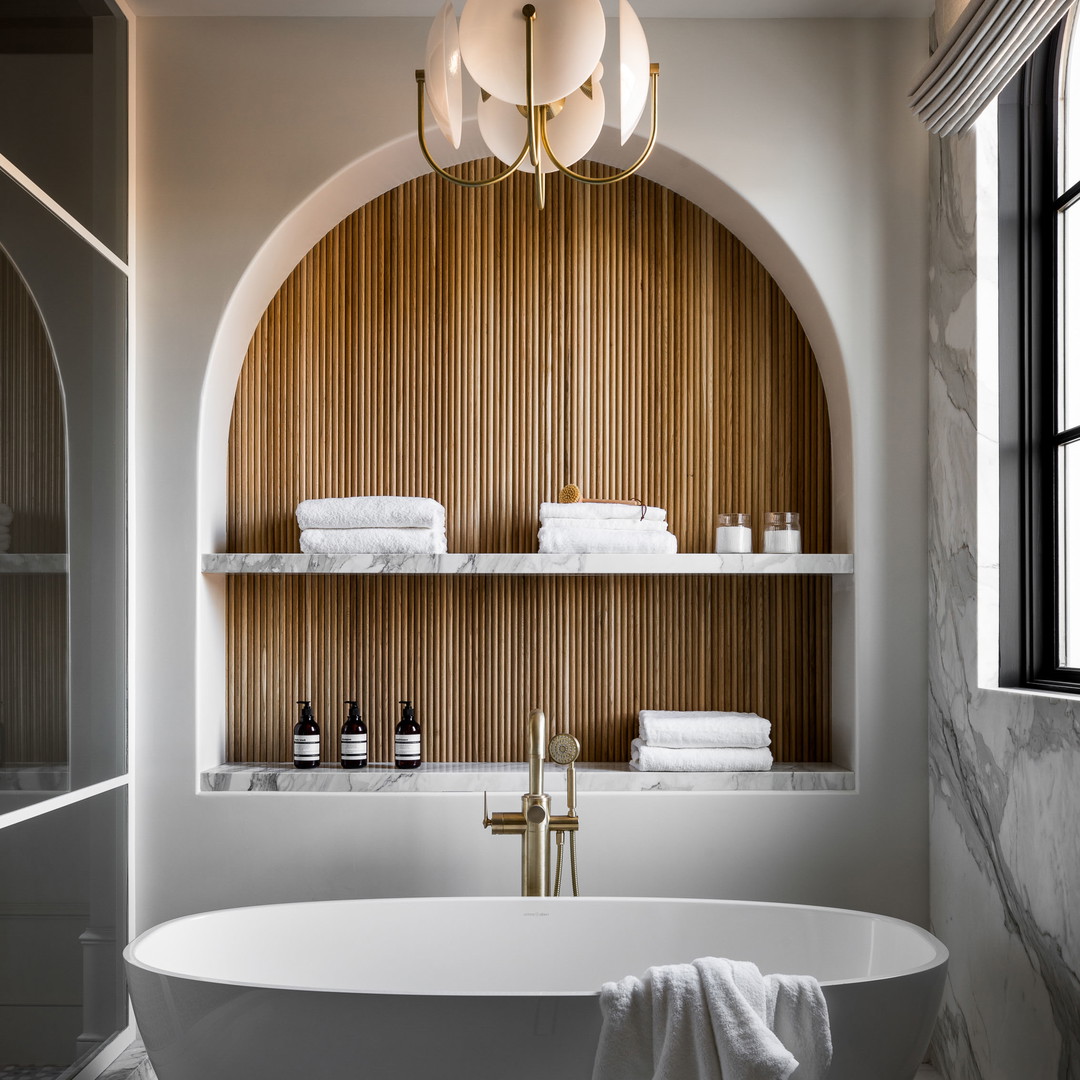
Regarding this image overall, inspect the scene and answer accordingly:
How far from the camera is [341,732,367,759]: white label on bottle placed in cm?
273

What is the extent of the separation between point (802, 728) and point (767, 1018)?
1.25m

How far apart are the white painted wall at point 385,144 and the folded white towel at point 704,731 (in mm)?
142

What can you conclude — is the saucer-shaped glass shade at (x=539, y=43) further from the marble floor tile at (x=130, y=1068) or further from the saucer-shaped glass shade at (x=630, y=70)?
the marble floor tile at (x=130, y=1068)

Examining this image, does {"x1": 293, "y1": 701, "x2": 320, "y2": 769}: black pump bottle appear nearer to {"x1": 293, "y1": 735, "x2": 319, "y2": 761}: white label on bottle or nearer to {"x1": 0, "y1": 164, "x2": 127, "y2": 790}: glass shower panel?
{"x1": 293, "y1": 735, "x2": 319, "y2": 761}: white label on bottle

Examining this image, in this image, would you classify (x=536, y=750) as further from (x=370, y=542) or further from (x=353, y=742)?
(x=370, y=542)

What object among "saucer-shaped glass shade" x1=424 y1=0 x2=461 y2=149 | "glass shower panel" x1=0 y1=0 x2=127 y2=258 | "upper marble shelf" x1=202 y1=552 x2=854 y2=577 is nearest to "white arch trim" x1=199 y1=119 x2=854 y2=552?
"upper marble shelf" x1=202 y1=552 x2=854 y2=577

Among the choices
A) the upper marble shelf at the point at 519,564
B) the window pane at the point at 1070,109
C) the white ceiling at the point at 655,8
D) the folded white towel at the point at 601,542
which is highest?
the white ceiling at the point at 655,8

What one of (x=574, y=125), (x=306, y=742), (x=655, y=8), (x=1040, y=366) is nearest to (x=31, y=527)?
(x=306, y=742)

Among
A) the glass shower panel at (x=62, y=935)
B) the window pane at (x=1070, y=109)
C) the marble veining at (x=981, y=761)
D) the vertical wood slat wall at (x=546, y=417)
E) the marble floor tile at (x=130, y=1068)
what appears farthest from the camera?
the vertical wood slat wall at (x=546, y=417)

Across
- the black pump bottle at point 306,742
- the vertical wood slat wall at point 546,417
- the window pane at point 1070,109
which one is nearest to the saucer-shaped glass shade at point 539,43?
the window pane at point 1070,109

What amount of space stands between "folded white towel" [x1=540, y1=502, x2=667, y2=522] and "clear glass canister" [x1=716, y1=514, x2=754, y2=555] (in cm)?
18

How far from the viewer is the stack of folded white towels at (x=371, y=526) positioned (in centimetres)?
265

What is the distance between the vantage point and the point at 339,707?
2.90m

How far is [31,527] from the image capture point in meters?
2.15
